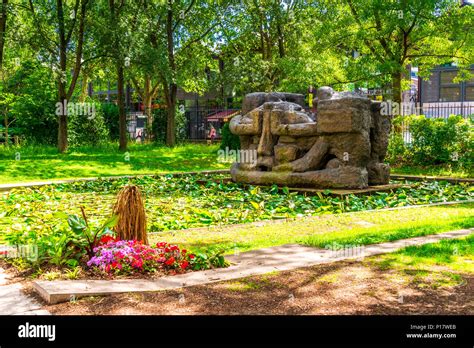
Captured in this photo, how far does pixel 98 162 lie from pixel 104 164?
503 millimetres

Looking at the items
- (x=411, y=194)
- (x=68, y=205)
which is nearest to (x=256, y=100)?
(x=411, y=194)

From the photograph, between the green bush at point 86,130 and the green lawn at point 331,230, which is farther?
the green bush at point 86,130

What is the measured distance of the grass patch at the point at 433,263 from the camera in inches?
251

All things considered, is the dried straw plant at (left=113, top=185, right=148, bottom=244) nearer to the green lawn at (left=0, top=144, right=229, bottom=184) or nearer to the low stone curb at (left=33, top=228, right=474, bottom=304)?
the low stone curb at (left=33, top=228, right=474, bottom=304)

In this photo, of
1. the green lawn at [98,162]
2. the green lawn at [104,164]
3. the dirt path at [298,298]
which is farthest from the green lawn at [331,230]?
the green lawn at [98,162]

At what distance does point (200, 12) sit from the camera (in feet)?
108

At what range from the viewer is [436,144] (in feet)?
68.9

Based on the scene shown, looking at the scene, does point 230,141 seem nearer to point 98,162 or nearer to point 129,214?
point 98,162

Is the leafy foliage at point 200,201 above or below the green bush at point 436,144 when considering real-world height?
below

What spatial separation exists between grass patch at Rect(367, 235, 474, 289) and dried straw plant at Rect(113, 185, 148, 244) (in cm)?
288

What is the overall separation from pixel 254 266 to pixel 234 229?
3.06 meters

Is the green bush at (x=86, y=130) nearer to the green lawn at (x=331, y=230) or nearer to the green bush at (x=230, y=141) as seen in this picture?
the green bush at (x=230, y=141)
